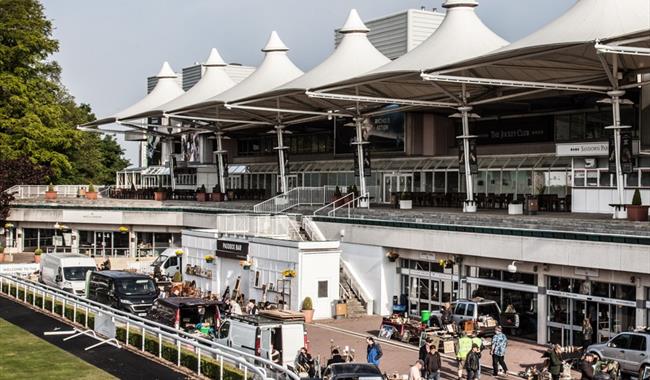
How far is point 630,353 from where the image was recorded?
90.3ft

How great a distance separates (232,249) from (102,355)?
61.6 feet

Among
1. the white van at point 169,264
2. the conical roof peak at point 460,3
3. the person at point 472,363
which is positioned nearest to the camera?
the person at point 472,363

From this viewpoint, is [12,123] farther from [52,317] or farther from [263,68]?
[52,317]

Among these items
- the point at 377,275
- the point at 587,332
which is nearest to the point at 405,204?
the point at 377,275

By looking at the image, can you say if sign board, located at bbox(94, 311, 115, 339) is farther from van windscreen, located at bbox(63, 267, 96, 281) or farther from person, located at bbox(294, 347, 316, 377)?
van windscreen, located at bbox(63, 267, 96, 281)

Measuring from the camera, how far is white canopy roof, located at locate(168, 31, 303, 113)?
214 feet

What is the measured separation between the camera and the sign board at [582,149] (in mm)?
43938

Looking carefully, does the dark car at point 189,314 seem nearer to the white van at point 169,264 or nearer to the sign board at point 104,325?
the sign board at point 104,325

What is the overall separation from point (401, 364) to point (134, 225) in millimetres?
41445

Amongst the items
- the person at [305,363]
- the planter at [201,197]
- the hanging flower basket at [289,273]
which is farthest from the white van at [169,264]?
the person at [305,363]

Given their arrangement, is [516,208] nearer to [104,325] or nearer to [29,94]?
[104,325]

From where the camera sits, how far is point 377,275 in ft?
144

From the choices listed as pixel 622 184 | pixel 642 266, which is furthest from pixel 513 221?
pixel 642 266

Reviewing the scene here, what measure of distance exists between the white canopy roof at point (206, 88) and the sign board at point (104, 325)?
136 ft
